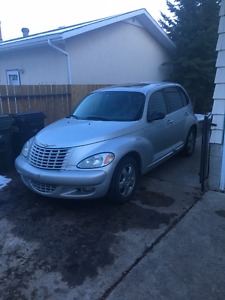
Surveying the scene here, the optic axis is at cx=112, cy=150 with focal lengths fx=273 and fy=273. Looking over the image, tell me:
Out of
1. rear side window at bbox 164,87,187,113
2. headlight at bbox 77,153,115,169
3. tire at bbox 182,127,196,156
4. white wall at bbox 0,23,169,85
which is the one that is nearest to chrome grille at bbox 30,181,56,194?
headlight at bbox 77,153,115,169

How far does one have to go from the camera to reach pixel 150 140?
459 centimetres

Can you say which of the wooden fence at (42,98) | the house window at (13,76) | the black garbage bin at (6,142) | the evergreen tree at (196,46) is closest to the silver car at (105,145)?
the black garbage bin at (6,142)

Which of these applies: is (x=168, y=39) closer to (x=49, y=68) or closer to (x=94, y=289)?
(x=49, y=68)

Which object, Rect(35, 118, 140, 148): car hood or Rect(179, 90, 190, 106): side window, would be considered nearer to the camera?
Rect(35, 118, 140, 148): car hood

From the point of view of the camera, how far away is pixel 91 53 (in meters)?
9.75

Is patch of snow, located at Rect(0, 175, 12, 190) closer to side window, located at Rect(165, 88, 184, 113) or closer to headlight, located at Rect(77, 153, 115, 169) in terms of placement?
headlight, located at Rect(77, 153, 115, 169)

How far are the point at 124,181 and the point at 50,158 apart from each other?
110 cm

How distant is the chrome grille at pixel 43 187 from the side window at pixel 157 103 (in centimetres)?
207

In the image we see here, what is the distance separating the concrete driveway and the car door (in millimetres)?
591

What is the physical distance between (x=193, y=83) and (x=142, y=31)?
3.30 m

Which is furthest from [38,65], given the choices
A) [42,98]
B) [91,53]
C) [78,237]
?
[78,237]

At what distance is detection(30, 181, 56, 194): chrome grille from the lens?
3698 mm

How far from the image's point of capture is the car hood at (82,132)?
3.78 metres

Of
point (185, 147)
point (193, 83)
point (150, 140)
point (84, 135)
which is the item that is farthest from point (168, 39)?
point (84, 135)
